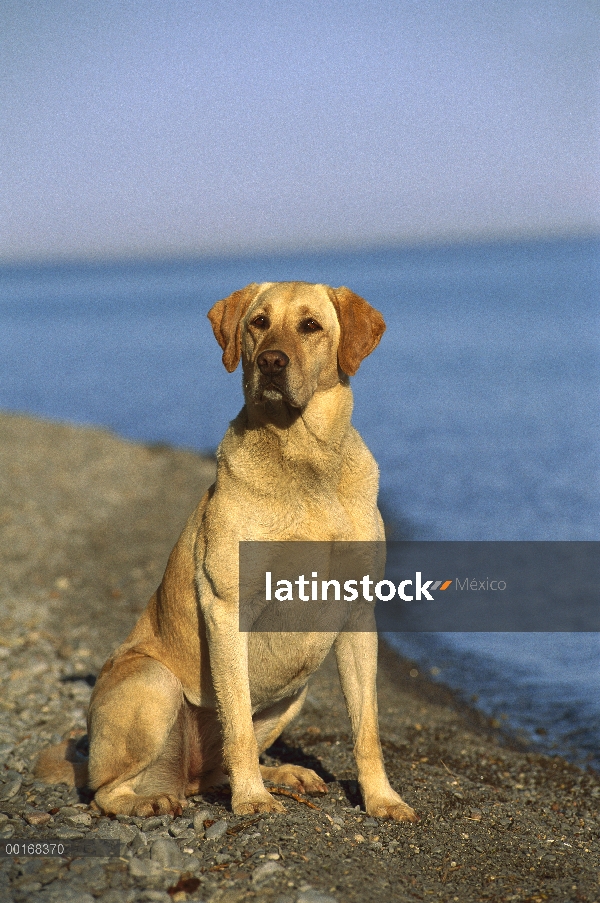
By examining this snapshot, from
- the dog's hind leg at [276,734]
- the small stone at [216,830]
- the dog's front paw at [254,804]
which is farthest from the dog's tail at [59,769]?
the small stone at [216,830]

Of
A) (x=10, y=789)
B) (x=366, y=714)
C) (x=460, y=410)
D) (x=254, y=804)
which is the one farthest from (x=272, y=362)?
(x=460, y=410)

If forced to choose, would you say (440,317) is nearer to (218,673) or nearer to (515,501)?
(515,501)

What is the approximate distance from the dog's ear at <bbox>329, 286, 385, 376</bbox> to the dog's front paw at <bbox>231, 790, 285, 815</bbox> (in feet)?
6.82

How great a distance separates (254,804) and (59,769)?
1.36 metres

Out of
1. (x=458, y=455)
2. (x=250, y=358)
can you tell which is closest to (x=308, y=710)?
(x=250, y=358)

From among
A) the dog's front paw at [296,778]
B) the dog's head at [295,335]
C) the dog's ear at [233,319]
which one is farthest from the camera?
the dog's front paw at [296,778]

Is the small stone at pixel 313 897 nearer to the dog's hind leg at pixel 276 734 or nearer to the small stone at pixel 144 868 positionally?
the small stone at pixel 144 868

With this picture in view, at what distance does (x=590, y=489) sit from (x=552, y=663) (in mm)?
5815

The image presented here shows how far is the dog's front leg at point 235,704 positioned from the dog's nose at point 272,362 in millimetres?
1108

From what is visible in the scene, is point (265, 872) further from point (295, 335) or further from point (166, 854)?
point (295, 335)

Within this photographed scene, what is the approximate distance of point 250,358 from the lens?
4.98 meters

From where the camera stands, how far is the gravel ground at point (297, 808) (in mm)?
3926

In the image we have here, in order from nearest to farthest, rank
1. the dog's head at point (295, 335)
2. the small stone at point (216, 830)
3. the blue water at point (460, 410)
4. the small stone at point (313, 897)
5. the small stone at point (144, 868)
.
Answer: the small stone at point (313, 897), the small stone at point (144, 868), the small stone at point (216, 830), the dog's head at point (295, 335), the blue water at point (460, 410)

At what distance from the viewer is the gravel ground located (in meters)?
3.93
